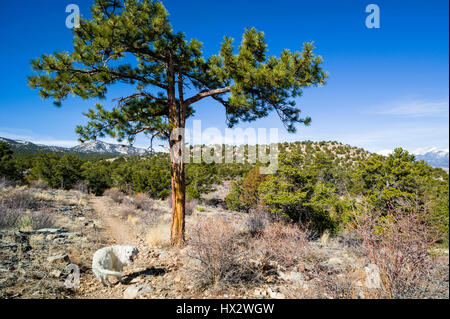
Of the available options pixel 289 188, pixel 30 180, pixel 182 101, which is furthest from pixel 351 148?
pixel 30 180

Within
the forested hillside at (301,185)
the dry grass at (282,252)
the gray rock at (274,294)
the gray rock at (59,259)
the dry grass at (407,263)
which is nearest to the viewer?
the dry grass at (407,263)

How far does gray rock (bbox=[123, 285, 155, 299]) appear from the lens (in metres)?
3.14

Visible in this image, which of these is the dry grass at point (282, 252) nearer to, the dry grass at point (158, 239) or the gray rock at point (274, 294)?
the gray rock at point (274, 294)

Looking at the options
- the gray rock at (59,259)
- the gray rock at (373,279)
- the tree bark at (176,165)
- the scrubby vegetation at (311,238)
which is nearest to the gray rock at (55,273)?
Answer: the gray rock at (59,259)

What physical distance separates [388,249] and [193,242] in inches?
121

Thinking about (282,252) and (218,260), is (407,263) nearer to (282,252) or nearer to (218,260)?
(282,252)

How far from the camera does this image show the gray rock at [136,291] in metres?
3.14

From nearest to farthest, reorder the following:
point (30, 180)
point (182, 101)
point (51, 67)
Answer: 1. point (51, 67)
2. point (182, 101)
3. point (30, 180)

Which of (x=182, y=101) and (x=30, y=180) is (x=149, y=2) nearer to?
(x=182, y=101)

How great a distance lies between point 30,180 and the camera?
63.4 feet

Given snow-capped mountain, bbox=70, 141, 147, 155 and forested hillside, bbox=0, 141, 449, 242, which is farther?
forested hillside, bbox=0, 141, 449, 242

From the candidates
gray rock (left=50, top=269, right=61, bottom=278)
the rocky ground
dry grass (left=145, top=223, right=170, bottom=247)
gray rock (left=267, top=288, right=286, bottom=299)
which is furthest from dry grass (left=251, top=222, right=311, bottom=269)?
gray rock (left=50, top=269, right=61, bottom=278)

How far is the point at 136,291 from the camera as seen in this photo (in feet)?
10.5

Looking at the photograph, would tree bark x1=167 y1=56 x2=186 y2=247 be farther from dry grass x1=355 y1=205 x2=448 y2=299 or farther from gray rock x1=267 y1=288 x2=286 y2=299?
dry grass x1=355 y1=205 x2=448 y2=299
